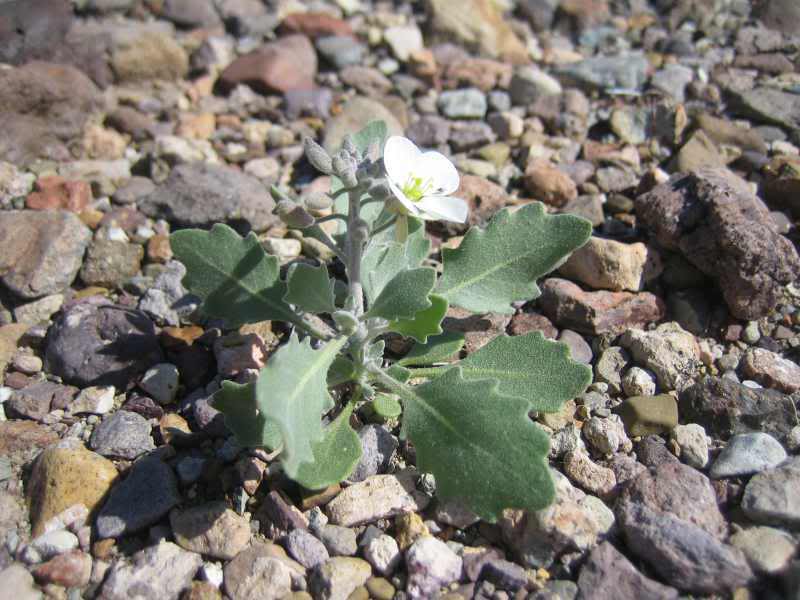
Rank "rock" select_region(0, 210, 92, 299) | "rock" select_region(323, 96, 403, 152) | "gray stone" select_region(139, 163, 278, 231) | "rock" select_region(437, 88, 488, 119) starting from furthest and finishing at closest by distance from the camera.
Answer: "rock" select_region(437, 88, 488, 119) → "rock" select_region(323, 96, 403, 152) → "gray stone" select_region(139, 163, 278, 231) → "rock" select_region(0, 210, 92, 299)

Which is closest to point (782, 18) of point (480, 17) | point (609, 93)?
point (609, 93)

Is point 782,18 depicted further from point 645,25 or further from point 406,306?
point 406,306

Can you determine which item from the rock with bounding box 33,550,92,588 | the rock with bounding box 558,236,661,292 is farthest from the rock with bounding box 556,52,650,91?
the rock with bounding box 33,550,92,588

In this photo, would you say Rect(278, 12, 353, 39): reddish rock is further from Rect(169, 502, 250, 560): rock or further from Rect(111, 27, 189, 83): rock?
Rect(169, 502, 250, 560): rock

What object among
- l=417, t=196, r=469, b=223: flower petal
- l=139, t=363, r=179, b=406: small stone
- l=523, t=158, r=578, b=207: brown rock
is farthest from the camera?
l=523, t=158, r=578, b=207: brown rock

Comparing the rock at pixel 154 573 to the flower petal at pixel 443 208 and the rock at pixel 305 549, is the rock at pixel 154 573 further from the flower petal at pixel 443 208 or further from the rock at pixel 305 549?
the flower petal at pixel 443 208

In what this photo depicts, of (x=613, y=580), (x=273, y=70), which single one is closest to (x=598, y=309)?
(x=613, y=580)
